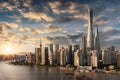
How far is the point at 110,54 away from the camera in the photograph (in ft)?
73.3

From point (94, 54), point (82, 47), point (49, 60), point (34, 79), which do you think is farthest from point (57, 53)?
point (34, 79)

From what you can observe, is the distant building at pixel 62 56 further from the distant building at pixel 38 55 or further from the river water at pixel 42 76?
the river water at pixel 42 76

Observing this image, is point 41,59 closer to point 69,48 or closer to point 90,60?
point 69,48

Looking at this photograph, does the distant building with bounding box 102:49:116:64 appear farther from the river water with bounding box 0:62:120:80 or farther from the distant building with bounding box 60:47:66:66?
Result: the river water with bounding box 0:62:120:80

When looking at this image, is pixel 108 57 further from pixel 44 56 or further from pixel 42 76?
pixel 42 76

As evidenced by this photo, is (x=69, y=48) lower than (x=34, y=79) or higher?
higher

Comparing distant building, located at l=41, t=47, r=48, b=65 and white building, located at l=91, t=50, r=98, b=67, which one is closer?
white building, located at l=91, t=50, r=98, b=67

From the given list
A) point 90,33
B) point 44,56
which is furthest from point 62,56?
point 90,33

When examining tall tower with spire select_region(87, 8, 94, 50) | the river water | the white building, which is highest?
tall tower with spire select_region(87, 8, 94, 50)

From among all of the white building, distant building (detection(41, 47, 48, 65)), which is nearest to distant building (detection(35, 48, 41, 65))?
distant building (detection(41, 47, 48, 65))

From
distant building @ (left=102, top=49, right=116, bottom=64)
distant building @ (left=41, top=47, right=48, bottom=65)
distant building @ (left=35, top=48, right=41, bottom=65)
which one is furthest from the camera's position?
distant building @ (left=35, top=48, right=41, bottom=65)

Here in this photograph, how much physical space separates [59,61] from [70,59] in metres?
0.99

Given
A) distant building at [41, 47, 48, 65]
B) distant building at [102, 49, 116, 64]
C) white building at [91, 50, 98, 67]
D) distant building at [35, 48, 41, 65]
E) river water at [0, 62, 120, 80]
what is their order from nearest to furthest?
river water at [0, 62, 120, 80] < white building at [91, 50, 98, 67] < distant building at [102, 49, 116, 64] < distant building at [41, 47, 48, 65] < distant building at [35, 48, 41, 65]

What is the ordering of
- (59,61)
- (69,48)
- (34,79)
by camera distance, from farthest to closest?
(69,48)
(59,61)
(34,79)
